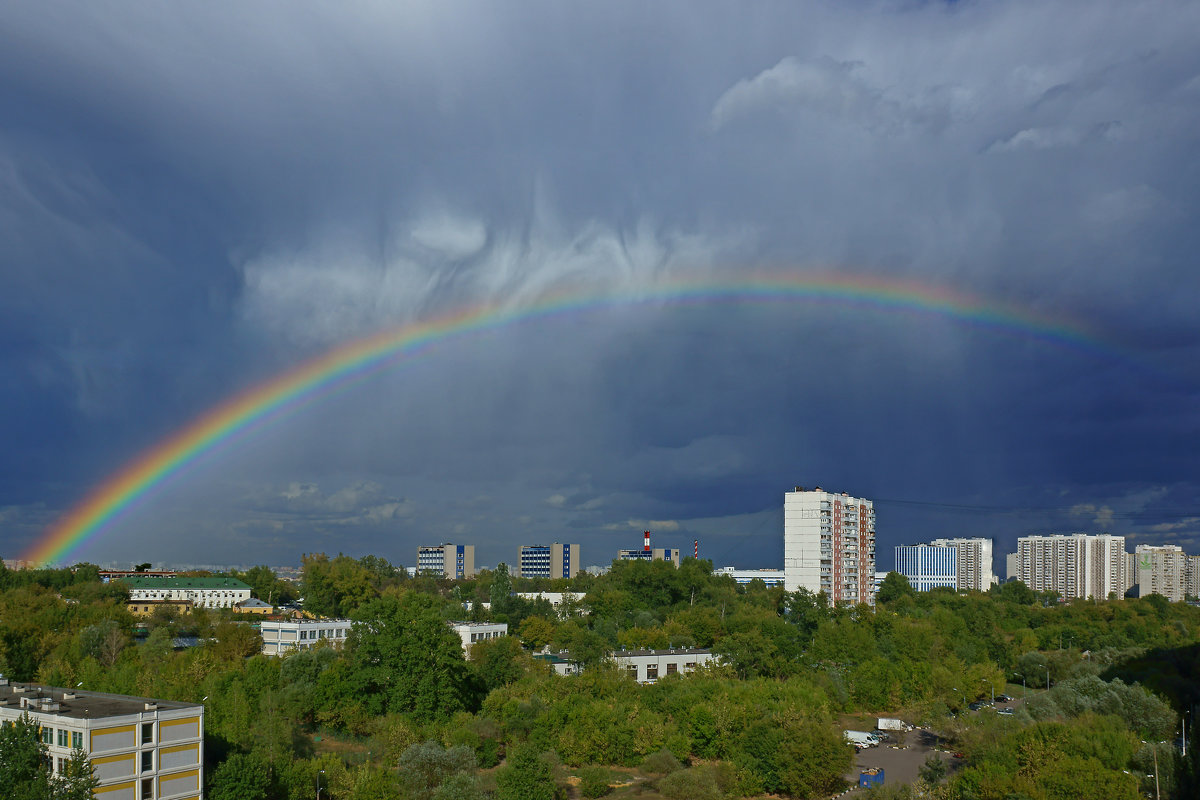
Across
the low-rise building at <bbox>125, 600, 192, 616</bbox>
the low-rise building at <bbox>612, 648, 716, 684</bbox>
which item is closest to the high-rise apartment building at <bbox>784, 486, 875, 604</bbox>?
the low-rise building at <bbox>612, 648, 716, 684</bbox>

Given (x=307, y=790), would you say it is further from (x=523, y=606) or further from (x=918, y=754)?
(x=523, y=606)

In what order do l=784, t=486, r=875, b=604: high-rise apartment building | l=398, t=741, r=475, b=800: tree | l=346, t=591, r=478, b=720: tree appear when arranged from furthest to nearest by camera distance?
l=784, t=486, r=875, b=604: high-rise apartment building
l=346, t=591, r=478, b=720: tree
l=398, t=741, r=475, b=800: tree

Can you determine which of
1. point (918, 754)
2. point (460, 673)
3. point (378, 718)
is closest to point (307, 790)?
point (378, 718)

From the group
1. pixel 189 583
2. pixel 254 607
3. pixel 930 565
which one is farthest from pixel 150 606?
pixel 930 565

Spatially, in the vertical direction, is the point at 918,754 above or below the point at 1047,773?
below

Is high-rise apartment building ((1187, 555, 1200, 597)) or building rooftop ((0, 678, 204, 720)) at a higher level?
building rooftop ((0, 678, 204, 720))

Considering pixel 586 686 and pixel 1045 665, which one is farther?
pixel 1045 665

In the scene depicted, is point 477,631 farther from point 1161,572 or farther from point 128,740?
point 1161,572

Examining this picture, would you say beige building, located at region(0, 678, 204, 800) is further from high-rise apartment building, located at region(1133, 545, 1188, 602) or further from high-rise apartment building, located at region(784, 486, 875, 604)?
high-rise apartment building, located at region(1133, 545, 1188, 602)
